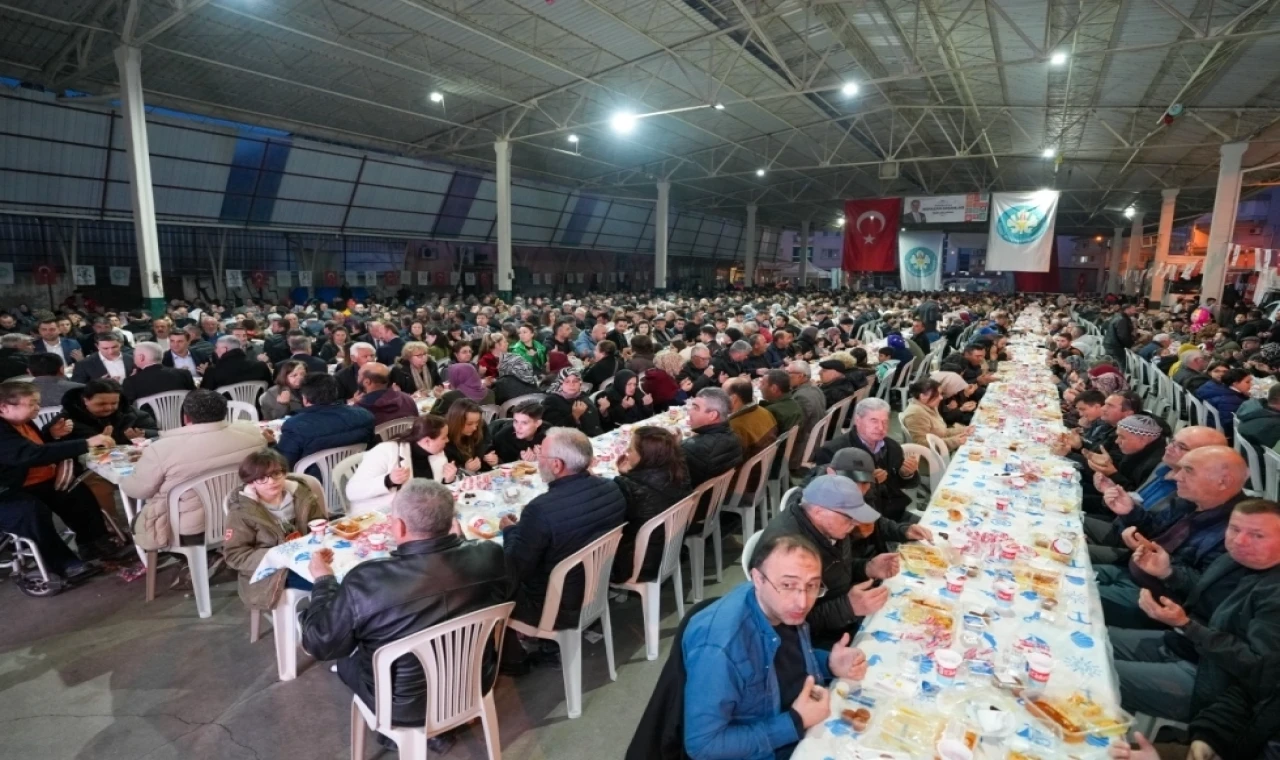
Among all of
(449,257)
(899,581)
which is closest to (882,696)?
(899,581)

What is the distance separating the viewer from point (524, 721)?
9.96ft

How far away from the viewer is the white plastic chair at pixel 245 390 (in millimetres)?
6434

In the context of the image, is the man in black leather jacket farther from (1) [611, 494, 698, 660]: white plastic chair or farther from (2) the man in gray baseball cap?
(2) the man in gray baseball cap

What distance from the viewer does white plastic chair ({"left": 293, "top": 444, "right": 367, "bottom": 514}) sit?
13.6 feet

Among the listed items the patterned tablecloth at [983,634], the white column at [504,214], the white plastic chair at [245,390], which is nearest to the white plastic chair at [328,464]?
the white plastic chair at [245,390]

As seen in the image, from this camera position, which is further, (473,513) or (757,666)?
(473,513)

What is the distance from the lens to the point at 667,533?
335cm

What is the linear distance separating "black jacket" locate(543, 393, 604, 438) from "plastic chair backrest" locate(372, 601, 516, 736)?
8.20ft

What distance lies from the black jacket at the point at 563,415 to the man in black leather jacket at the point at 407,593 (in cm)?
246

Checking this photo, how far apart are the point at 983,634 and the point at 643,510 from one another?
5.34 ft

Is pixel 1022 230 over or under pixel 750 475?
over

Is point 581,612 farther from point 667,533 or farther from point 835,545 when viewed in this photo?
point 835,545

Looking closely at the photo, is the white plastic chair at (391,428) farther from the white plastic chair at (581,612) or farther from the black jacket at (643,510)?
the white plastic chair at (581,612)

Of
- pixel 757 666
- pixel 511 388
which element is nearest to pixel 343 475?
pixel 511 388
